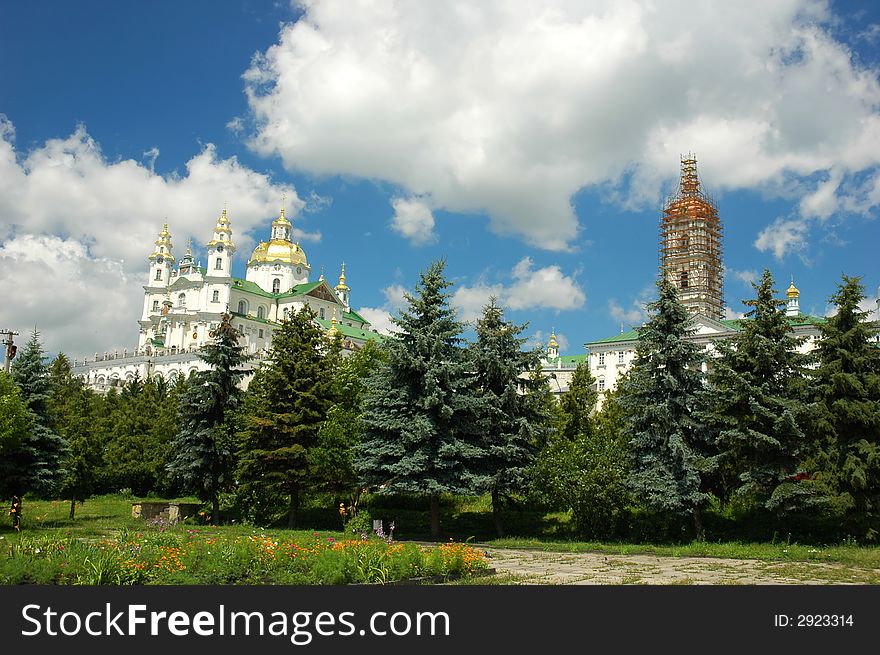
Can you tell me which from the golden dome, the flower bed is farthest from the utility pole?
the golden dome

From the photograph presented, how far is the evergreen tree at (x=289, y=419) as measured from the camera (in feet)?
98.6

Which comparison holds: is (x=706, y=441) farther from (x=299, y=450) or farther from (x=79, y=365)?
(x=79, y=365)

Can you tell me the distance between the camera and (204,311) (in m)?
98.4

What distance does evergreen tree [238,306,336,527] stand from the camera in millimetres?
30047

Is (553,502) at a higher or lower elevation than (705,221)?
lower

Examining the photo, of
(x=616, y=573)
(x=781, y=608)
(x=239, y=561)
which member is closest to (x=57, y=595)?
(x=239, y=561)

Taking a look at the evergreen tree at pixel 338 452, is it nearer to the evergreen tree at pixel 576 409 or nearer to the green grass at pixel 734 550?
the green grass at pixel 734 550

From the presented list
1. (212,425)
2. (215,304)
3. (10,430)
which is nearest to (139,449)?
(212,425)

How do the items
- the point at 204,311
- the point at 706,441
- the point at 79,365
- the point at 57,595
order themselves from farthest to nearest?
1. the point at 79,365
2. the point at 204,311
3. the point at 706,441
4. the point at 57,595

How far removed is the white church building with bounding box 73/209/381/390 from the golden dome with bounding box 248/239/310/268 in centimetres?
15

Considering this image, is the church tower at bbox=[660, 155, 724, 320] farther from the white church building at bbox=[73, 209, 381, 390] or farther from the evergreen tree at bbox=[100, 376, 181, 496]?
the evergreen tree at bbox=[100, 376, 181, 496]

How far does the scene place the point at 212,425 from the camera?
33.0 meters

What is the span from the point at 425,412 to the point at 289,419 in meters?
7.20

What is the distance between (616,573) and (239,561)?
8.05m
